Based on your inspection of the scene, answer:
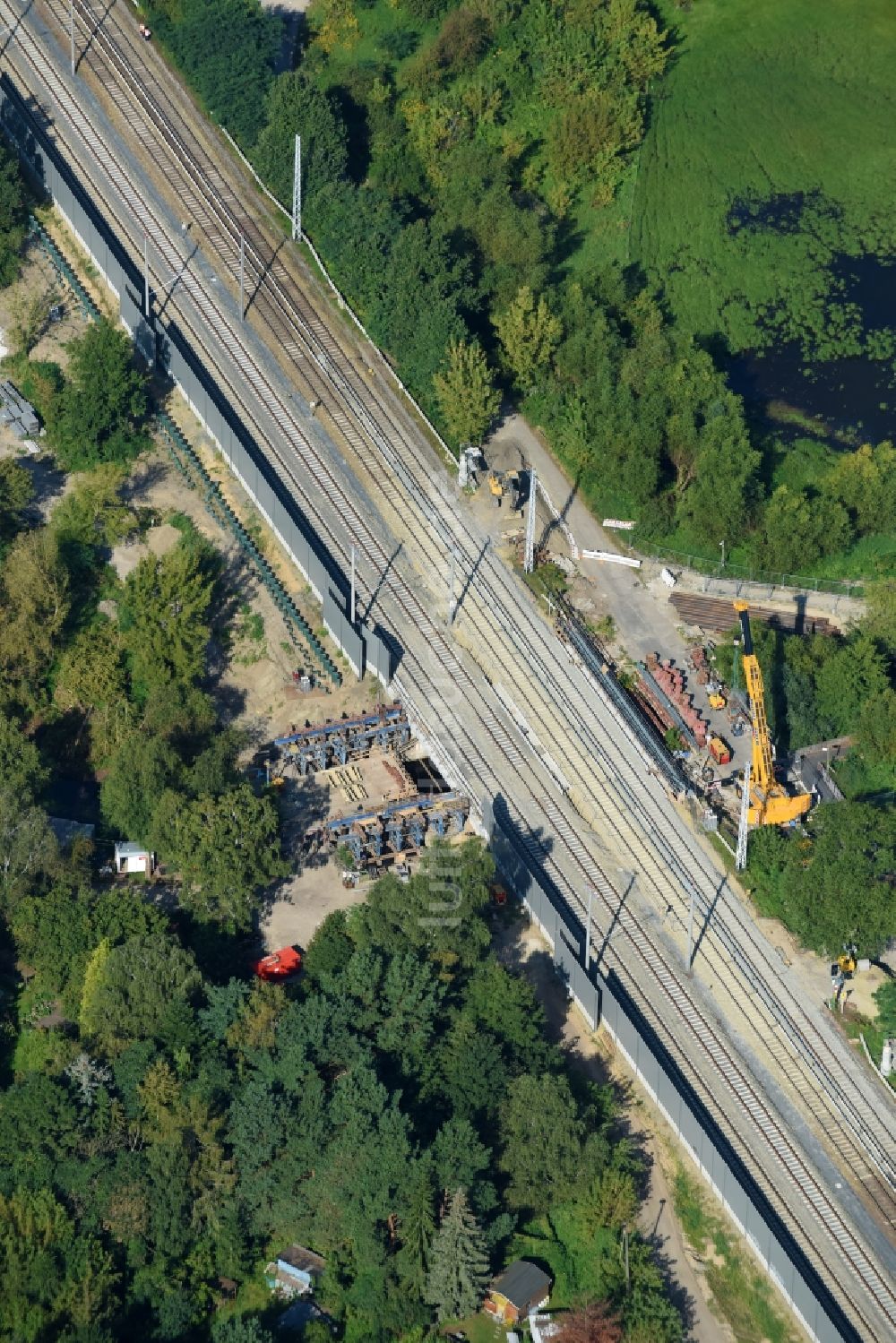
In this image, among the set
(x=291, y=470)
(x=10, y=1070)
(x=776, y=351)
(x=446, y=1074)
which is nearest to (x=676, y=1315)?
(x=446, y=1074)

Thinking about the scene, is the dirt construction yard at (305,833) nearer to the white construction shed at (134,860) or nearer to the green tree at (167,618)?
the white construction shed at (134,860)

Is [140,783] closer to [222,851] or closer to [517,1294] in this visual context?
[222,851]

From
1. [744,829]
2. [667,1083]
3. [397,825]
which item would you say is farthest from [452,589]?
[667,1083]

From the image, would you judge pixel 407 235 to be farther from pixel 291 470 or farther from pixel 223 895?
pixel 223 895

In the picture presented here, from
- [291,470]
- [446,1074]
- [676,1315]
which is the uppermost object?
[291,470]

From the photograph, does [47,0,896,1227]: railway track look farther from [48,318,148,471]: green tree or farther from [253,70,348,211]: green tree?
[48,318,148,471]: green tree
